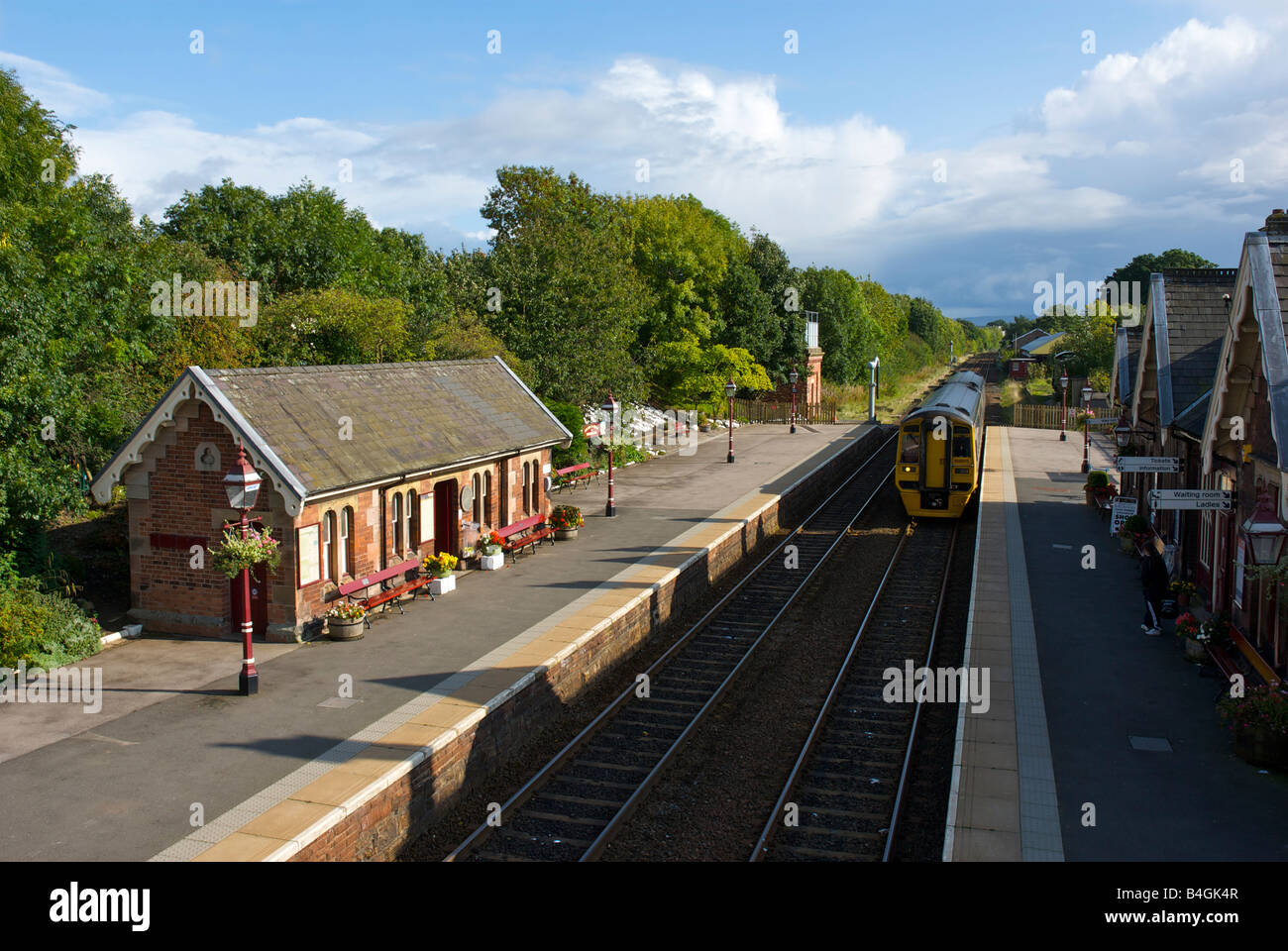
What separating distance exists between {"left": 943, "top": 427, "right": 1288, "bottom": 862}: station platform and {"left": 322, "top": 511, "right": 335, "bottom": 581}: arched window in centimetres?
1063

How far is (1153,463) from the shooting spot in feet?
59.6

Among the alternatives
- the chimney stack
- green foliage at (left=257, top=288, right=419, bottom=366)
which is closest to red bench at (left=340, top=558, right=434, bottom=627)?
green foliage at (left=257, top=288, right=419, bottom=366)

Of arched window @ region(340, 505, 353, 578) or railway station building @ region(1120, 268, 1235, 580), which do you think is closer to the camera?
arched window @ region(340, 505, 353, 578)

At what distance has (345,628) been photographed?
1628 cm

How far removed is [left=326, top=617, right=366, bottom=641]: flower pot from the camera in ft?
53.4

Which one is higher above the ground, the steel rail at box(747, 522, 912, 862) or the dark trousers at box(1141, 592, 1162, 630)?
the dark trousers at box(1141, 592, 1162, 630)

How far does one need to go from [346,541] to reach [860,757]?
968cm

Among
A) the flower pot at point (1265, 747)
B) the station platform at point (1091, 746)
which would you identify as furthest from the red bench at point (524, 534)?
the flower pot at point (1265, 747)

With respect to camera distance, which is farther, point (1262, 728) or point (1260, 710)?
point (1260, 710)

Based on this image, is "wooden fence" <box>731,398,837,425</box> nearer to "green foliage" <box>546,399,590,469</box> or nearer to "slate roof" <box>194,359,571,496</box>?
"green foliage" <box>546,399,590,469</box>

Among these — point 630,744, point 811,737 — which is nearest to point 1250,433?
point 811,737

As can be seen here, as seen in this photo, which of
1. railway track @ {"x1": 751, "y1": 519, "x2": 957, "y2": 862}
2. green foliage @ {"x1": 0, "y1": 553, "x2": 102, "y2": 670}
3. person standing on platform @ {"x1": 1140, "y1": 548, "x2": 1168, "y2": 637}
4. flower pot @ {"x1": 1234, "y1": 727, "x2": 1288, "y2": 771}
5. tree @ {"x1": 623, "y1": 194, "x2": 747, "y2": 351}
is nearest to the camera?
railway track @ {"x1": 751, "y1": 519, "x2": 957, "y2": 862}

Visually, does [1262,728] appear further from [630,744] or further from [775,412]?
[775,412]

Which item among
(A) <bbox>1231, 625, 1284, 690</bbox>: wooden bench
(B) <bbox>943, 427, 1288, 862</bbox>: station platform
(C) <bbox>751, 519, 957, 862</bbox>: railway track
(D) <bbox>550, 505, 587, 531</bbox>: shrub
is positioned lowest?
(C) <bbox>751, 519, 957, 862</bbox>: railway track
